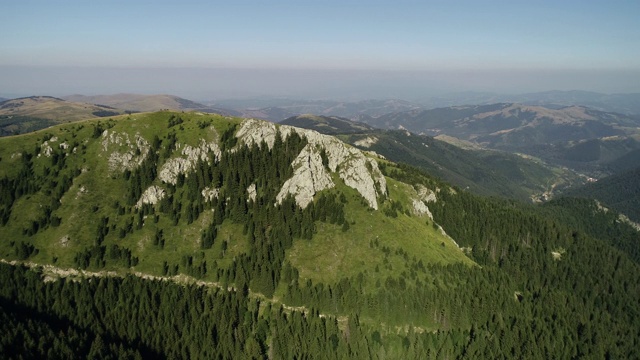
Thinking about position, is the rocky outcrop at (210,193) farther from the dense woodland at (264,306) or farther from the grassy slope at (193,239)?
the grassy slope at (193,239)

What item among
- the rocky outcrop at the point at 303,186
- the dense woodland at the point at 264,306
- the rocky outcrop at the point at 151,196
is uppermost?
the rocky outcrop at the point at 303,186

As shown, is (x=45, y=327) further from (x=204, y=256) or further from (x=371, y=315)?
(x=371, y=315)

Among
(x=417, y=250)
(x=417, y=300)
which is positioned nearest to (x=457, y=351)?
(x=417, y=300)

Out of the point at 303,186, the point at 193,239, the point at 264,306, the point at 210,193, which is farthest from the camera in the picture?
the point at 210,193

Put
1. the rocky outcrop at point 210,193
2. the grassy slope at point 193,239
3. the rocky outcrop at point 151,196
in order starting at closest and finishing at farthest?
the grassy slope at point 193,239 → the rocky outcrop at point 151,196 → the rocky outcrop at point 210,193

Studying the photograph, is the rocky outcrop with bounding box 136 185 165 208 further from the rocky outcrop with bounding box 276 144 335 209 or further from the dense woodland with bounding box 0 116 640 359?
the rocky outcrop with bounding box 276 144 335 209

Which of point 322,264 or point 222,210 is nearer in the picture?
point 322,264

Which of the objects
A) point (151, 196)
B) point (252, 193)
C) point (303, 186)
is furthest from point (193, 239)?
point (303, 186)

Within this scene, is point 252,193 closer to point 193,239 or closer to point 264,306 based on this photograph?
point 193,239

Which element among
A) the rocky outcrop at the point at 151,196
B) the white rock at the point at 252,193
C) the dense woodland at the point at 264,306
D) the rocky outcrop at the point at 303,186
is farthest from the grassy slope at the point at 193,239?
the white rock at the point at 252,193
